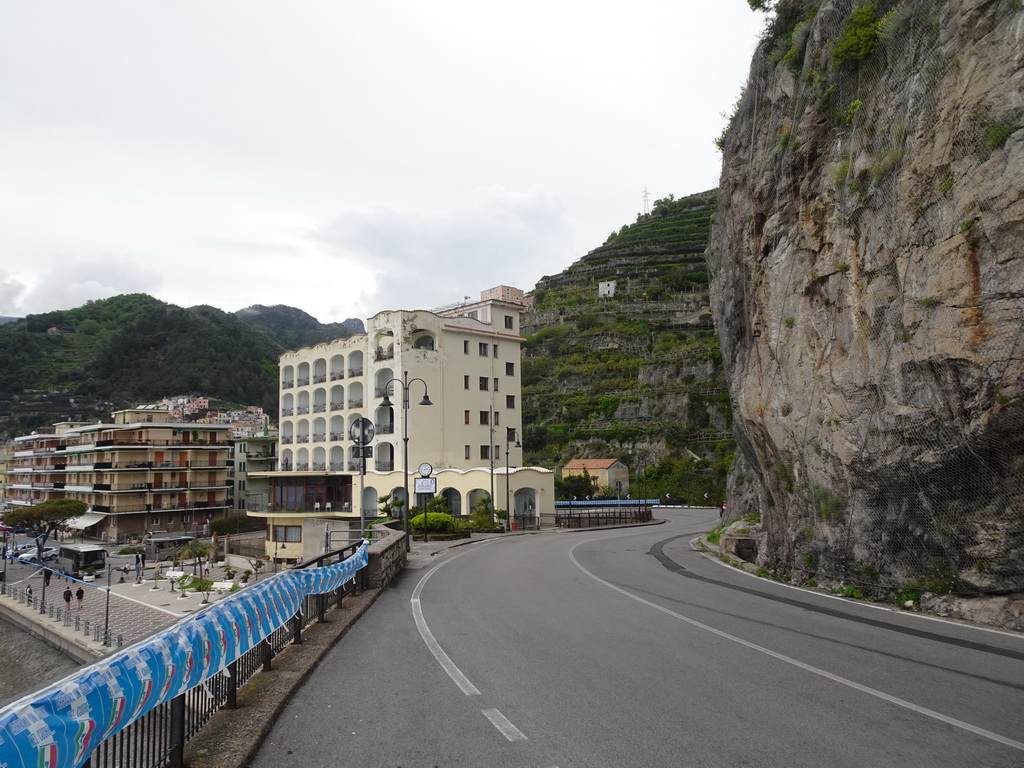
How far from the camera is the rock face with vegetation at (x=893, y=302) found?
410 inches

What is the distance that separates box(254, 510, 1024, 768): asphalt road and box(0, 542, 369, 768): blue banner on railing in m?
0.90

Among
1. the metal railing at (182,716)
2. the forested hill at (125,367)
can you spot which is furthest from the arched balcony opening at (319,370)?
the forested hill at (125,367)

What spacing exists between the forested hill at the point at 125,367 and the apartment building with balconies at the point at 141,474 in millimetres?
40389

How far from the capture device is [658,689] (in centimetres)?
691

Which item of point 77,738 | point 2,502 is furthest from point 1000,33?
point 2,502

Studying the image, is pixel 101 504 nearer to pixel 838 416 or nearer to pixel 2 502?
pixel 2 502

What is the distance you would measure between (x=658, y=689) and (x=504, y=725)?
6.04 feet

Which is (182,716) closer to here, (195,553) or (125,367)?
(195,553)

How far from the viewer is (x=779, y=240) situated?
17500 mm

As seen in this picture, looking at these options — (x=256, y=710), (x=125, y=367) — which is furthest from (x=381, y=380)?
(x=125, y=367)

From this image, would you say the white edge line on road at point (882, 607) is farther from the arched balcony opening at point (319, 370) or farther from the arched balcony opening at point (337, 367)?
the arched balcony opening at point (319, 370)

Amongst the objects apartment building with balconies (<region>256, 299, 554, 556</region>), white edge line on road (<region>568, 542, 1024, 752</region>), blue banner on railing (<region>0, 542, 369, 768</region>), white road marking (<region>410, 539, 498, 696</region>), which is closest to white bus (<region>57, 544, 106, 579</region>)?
apartment building with balconies (<region>256, 299, 554, 556</region>)

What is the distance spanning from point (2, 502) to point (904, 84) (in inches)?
4540

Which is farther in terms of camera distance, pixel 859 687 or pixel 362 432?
pixel 362 432
